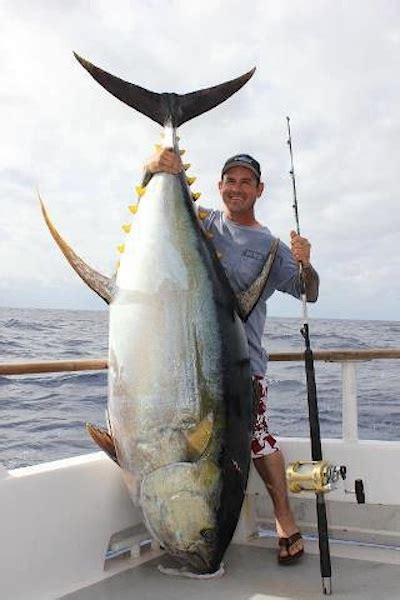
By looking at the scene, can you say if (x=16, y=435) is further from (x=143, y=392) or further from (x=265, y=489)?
(x=143, y=392)

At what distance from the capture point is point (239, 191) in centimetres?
295

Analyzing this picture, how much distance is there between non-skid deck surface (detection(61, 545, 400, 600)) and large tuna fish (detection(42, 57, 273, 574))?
0.29 meters

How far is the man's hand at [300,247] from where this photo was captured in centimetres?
262

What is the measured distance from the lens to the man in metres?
2.88

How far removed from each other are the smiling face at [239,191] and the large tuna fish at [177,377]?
19.7 inches

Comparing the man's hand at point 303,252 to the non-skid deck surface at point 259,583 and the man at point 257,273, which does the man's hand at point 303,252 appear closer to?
the man at point 257,273

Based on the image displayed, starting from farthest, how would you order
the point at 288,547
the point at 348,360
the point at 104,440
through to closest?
the point at 348,360
the point at 288,547
the point at 104,440

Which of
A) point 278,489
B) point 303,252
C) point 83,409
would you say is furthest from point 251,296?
point 83,409

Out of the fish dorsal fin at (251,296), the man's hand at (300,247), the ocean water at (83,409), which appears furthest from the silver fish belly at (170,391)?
the ocean water at (83,409)

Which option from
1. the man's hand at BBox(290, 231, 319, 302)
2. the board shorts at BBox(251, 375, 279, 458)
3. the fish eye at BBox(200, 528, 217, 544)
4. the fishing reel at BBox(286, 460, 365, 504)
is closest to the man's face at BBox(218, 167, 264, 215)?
the man's hand at BBox(290, 231, 319, 302)

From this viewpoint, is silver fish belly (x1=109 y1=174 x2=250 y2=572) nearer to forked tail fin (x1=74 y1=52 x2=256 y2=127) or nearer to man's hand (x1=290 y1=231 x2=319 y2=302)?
man's hand (x1=290 y1=231 x2=319 y2=302)

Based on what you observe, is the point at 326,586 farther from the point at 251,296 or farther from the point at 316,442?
the point at 251,296

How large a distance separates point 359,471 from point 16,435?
361cm

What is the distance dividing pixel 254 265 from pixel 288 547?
1.20 metres
